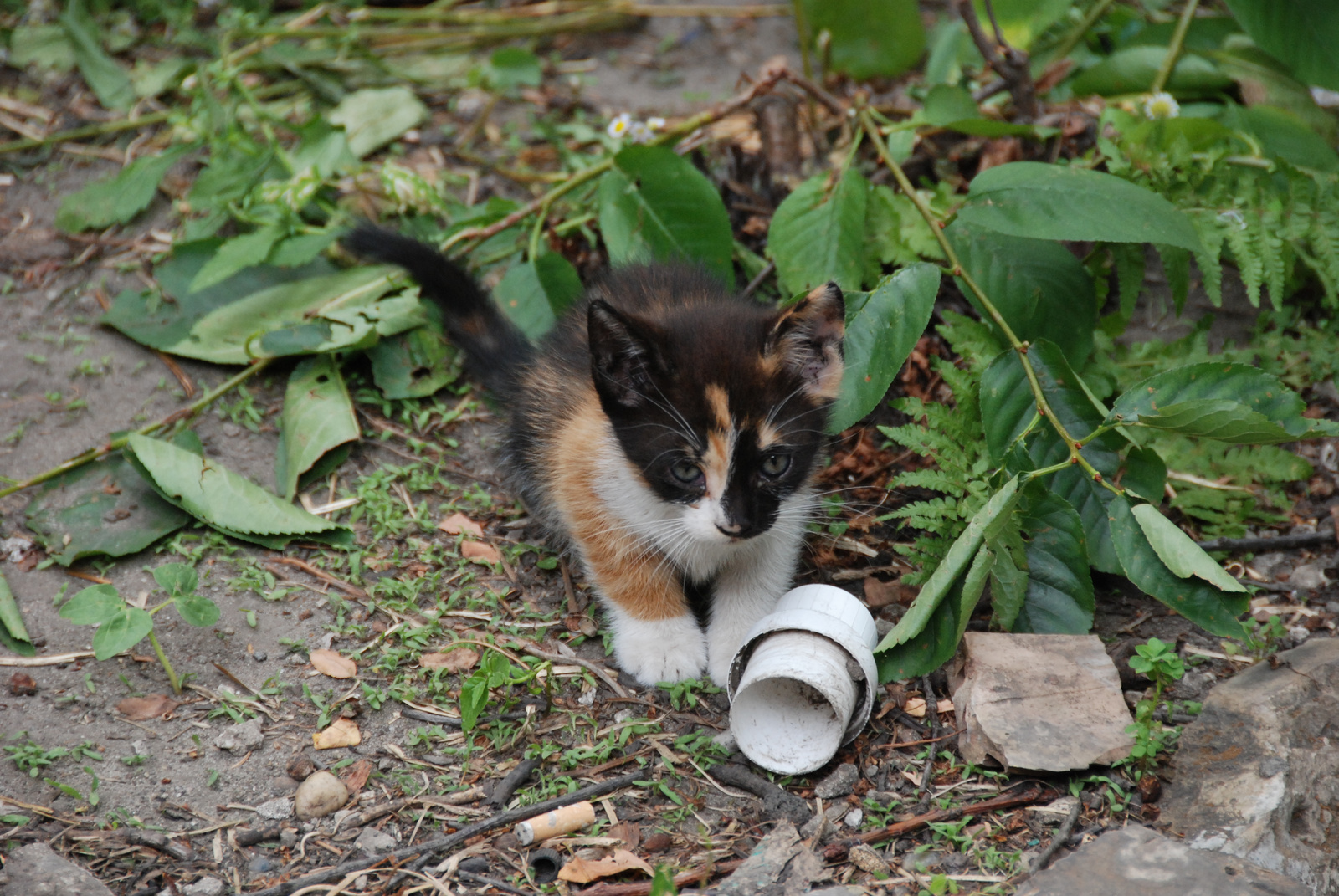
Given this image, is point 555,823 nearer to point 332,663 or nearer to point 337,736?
point 337,736

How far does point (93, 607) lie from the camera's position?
267cm

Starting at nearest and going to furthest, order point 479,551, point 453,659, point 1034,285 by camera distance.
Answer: point 453,659 < point 1034,285 < point 479,551

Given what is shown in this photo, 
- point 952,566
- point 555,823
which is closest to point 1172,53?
point 952,566

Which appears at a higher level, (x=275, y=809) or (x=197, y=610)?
(x=197, y=610)

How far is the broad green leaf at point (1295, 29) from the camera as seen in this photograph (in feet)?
12.4

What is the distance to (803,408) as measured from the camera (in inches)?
113

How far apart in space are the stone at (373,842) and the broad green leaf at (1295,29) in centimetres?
393

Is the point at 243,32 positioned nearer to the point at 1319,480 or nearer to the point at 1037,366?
the point at 1037,366

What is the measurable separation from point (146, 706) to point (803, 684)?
1742 mm

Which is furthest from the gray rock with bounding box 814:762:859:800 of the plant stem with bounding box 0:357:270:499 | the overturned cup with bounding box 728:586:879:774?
the plant stem with bounding box 0:357:270:499

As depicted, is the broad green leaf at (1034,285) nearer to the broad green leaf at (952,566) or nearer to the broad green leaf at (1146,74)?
the broad green leaf at (952,566)

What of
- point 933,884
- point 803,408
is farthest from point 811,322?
point 933,884

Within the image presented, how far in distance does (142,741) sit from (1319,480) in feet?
12.0

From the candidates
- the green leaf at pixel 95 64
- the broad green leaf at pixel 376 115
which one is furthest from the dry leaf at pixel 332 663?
the green leaf at pixel 95 64
